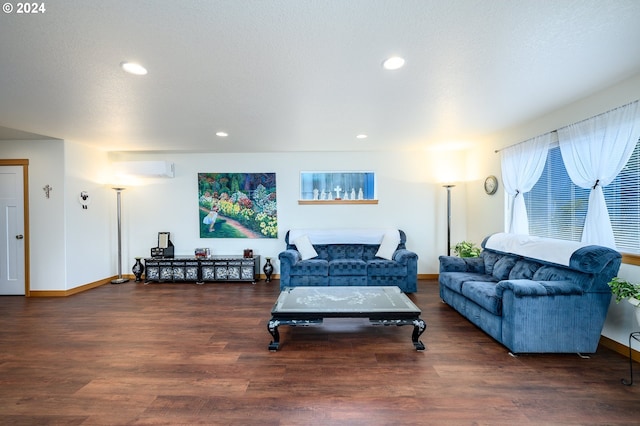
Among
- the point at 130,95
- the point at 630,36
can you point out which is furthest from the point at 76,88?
the point at 630,36

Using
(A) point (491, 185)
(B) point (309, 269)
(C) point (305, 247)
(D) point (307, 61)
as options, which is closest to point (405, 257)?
(B) point (309, 269)

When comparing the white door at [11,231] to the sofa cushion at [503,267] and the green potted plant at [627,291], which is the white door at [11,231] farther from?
the green potted plant at [627,291]

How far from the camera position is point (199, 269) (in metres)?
5.11

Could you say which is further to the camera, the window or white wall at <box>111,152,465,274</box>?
white wall at <box>111,152,465,274</box>

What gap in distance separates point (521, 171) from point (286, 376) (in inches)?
154

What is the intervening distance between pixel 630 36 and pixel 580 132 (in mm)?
1339

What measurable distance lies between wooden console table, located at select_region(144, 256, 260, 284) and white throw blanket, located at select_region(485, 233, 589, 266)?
156 inches

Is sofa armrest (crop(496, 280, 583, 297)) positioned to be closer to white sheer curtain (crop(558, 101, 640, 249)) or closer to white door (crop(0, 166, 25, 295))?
white sheer curtain (crop(558, 101, 640, 249))

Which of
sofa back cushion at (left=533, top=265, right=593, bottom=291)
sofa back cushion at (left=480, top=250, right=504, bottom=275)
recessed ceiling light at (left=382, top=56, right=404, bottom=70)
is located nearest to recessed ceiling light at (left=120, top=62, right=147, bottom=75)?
recessed ceiling light at (left=382, top=56, right=404, bottom=70)

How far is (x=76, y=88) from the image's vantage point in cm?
249

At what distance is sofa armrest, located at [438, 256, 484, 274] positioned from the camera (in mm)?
3854

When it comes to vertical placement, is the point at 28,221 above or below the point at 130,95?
below

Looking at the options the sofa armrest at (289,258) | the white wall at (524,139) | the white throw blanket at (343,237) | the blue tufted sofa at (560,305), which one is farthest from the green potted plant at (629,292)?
the sofa armrest at (289,258)

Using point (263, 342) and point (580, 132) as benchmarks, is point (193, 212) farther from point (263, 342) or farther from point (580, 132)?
point (580, 132)
